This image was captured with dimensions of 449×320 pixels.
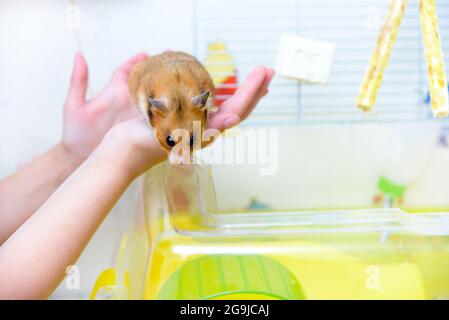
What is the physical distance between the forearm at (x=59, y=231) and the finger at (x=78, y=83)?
290 mm

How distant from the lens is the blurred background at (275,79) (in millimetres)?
1366

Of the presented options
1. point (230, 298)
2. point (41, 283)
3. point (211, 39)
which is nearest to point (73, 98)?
point (211, 39)

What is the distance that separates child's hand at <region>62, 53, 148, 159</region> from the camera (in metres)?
1.22

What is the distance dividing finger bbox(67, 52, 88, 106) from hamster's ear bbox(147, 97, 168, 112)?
0.95 ft

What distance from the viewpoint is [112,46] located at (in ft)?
4.54

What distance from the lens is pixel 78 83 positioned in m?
1.21

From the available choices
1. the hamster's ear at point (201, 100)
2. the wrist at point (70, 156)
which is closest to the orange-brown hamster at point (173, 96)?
the hamster's ear at point (201, 100)

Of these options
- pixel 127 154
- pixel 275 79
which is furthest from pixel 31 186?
pixel 275 79

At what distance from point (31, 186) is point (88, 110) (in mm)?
214

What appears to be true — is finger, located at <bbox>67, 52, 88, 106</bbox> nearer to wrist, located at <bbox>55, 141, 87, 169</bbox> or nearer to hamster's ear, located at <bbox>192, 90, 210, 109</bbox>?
wrist, located at <bbox>55, 141, 87, 169</bbox>

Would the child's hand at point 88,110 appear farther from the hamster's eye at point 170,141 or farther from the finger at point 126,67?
the hamster's eye at point 170,141

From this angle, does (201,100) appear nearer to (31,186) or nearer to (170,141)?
(170,141)

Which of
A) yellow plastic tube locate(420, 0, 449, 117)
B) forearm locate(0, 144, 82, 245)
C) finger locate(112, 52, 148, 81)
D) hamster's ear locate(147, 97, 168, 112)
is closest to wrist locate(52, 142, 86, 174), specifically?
forearm locate(0, 144, 82, 245)
